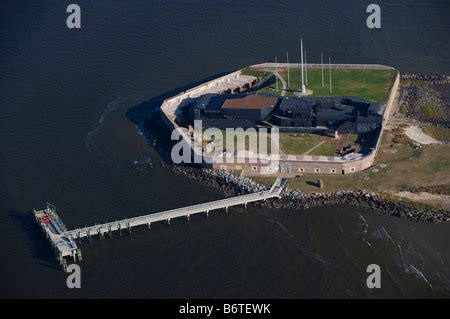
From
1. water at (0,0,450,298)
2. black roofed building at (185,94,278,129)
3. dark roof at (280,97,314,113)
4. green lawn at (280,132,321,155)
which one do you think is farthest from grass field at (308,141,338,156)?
water at (0,0,450,298)

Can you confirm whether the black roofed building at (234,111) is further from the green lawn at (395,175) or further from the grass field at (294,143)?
the green lawn at (395,175)

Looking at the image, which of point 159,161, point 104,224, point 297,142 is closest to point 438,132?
point 297,142

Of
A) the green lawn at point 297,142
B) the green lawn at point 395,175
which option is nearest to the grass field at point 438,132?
the green lawn at point 395,175

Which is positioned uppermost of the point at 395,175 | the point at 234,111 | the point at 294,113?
the point at 234,111

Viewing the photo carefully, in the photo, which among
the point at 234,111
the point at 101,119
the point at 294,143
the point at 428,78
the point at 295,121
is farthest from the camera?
the point at 428,78

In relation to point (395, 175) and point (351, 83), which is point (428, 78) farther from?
point (395, 175)

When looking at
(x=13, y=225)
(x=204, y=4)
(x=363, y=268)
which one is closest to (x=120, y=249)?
(x=13, y=225)
